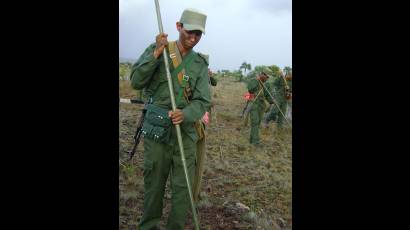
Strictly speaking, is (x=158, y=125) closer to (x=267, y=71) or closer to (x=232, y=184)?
(x=232, y=184)

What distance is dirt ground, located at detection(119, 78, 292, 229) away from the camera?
5336mm

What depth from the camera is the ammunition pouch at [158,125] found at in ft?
13.0

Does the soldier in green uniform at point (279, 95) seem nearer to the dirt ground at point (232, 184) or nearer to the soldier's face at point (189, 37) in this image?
the dirt ground at point (232, 184)

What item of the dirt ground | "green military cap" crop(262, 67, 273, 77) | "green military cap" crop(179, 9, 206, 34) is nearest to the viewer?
"green military cap" crop(179, 9, 206, 34)

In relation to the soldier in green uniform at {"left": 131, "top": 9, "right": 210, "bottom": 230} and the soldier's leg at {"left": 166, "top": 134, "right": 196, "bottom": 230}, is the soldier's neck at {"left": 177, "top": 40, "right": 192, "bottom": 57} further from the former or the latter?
the soldier's leg at {"left": 166, "top": 134, "right": 196, "bottom": 230}

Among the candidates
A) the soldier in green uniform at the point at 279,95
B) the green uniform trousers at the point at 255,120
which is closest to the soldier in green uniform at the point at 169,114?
the green uniform trousers at the point at 255,120

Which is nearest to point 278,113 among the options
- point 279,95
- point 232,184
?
point 279,95

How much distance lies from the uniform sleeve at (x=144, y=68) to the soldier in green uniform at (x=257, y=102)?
8.16 m

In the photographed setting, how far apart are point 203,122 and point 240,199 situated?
87.6 inches

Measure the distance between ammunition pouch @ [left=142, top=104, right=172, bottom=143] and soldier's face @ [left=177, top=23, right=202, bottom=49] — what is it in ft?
2.20

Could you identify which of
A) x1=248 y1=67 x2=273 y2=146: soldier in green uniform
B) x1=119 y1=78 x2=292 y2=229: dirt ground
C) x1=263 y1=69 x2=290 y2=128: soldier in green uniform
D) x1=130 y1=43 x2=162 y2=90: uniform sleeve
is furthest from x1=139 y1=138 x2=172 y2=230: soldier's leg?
x1=263 y1=69 x2=290 y2=128: soldier in green uniform

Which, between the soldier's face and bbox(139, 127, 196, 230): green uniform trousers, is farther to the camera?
bbox(139, 127, 196, 230): green uniform trousers
